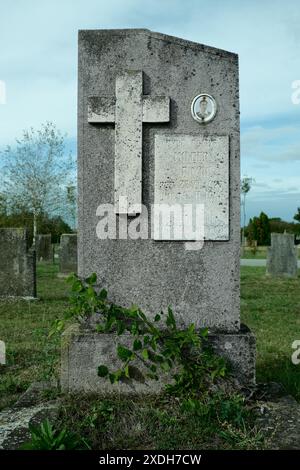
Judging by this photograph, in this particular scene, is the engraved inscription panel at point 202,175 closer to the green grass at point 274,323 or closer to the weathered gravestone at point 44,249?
the green grass at point 274,323

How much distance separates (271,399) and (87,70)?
2343 mm

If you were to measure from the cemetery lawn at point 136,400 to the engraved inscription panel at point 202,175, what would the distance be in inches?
42.3

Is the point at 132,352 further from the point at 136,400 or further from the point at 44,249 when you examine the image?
the point at 44,249

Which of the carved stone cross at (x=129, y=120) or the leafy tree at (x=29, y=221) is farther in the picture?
the leafy tree at (x=29, y=221)

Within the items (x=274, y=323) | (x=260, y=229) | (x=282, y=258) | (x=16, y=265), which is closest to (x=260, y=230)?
(x=260, y=229)

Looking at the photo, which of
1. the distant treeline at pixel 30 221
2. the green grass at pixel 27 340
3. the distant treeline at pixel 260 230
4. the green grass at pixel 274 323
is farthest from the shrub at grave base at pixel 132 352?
the distant treeline at pixel 260 230

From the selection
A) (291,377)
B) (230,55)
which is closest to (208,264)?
(230,55)

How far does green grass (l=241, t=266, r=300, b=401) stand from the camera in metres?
4.50

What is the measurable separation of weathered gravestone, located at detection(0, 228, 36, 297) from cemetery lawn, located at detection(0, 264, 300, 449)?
314 millimetres

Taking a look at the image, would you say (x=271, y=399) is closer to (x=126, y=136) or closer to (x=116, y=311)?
(x=116, y=311)

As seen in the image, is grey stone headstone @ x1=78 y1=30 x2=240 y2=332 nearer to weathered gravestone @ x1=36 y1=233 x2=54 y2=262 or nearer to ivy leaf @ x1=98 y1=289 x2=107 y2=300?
ivy leaf @ x1=98 y1=289 x2=107 y2=300

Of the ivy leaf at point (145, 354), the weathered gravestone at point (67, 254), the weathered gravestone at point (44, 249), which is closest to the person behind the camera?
the ivy leaf at point (145, 354)

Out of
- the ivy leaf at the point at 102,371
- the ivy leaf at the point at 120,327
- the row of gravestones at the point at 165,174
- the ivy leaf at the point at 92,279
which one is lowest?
the ivy leaf at the point at 102,371

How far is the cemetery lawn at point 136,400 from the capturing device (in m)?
2.66
